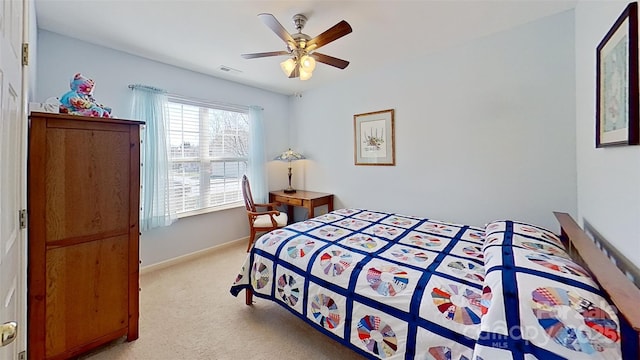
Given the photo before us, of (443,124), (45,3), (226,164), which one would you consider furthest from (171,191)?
(443,124)

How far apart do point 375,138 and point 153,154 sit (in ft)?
9.00

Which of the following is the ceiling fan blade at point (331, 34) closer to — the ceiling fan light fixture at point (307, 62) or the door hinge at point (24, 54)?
the ceiling fan light fixture at point (307, 62)

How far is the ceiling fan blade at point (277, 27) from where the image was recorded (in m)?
1.75

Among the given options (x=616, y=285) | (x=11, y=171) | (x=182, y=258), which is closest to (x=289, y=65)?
(x=11, y=171)

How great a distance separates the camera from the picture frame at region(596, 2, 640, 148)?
116cm

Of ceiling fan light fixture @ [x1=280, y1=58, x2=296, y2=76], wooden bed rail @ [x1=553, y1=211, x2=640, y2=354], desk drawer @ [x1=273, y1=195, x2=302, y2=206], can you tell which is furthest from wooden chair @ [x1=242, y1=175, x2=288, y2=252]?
wooden bed rail @ [x1=553, y1=211, x2=640, y2=354]

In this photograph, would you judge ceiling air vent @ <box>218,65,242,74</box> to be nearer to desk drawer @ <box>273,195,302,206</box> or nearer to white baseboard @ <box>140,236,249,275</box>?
desk drawer @ <box>273,195,302,206</box>

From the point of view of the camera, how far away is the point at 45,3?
196 cm

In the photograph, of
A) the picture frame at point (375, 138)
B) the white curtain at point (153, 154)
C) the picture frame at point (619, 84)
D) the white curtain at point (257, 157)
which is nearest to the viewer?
the picture frame at point (619, 84)

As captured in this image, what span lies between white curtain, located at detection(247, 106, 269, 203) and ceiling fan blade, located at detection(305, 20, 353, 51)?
6.79 ft

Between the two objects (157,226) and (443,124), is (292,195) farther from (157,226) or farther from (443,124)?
(443,124)

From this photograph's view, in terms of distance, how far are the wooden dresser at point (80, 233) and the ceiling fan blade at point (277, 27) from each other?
1.19m

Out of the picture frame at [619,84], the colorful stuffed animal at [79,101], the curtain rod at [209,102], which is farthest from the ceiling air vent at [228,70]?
the picture frame at [619,84]

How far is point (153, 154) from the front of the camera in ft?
9.67
